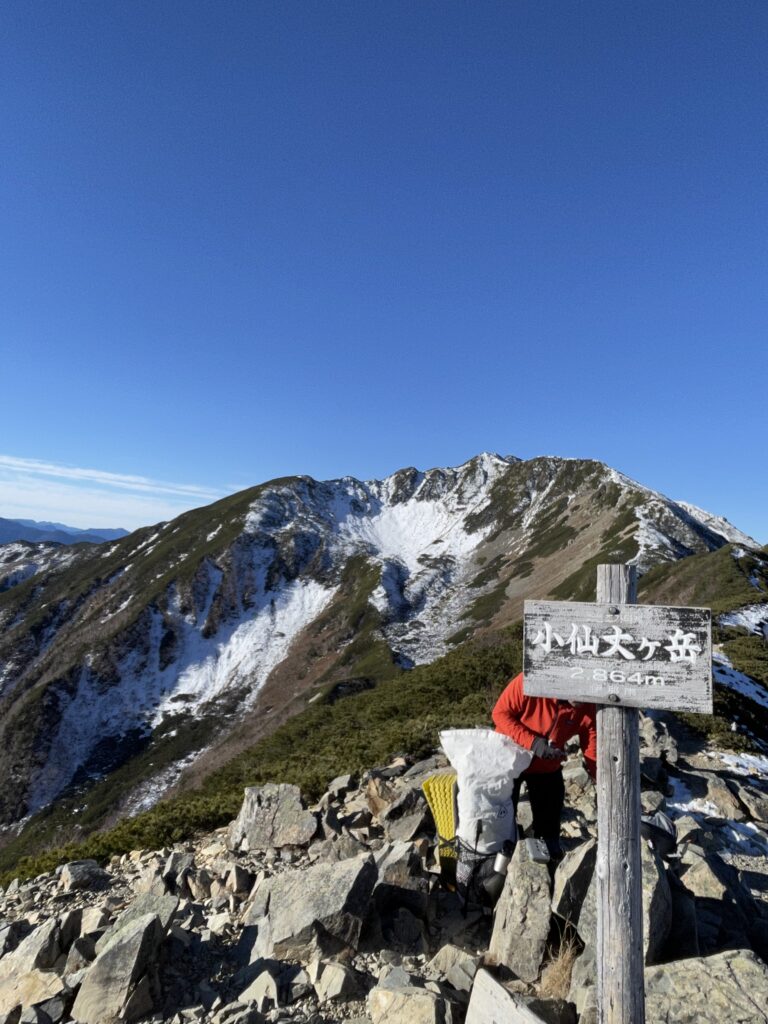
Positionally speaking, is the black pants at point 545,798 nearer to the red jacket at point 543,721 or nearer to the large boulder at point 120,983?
the red jacket at point 543,721

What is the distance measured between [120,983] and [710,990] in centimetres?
513

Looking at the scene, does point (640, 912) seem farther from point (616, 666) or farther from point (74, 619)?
point (74, 619)

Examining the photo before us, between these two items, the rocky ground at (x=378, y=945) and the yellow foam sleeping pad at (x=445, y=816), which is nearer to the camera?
the rocky ground at (x=378, y=945)

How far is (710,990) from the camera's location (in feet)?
14.1

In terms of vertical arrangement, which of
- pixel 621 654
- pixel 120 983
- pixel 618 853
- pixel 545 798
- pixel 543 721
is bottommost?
pixel 120 983

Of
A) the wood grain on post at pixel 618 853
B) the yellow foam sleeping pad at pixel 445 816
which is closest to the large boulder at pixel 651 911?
the wood grain on post at pixel 618 853

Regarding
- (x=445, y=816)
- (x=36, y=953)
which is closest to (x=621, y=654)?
(x=445, y=816)

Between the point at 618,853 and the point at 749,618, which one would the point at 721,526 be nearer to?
the point at 749,618

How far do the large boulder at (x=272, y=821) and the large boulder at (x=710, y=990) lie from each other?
5.46 m

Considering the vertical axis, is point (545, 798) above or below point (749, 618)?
below

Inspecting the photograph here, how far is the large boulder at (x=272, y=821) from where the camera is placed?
28.5ft

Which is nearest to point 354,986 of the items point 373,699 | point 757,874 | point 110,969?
point 110,969

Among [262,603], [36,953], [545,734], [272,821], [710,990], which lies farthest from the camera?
[262,603]

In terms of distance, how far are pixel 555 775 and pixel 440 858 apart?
1.69 metres
